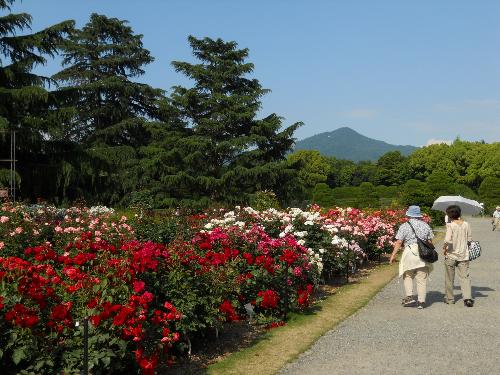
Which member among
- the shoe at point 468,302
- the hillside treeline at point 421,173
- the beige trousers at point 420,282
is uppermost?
the hillside treeline at point 421,173

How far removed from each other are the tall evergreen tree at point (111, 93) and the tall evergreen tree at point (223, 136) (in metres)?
2.95

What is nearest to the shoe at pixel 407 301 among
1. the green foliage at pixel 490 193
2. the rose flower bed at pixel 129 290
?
the rose flower bed at pixel 129 290

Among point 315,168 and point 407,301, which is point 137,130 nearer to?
point 407,301

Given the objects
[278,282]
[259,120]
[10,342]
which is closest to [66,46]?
[259,120]

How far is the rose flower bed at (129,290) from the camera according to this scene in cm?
379

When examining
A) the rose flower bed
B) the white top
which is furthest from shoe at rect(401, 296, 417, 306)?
the rose flower bed

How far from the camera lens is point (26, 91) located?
1878cm

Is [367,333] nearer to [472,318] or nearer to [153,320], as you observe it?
[472,318]

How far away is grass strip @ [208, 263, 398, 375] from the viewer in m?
4.94

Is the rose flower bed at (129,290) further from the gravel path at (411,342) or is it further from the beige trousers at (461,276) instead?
the beige trousers at (461,276)

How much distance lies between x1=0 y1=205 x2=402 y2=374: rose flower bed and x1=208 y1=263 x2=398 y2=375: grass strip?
0.30 m

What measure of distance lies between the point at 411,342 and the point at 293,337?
4.23 ft

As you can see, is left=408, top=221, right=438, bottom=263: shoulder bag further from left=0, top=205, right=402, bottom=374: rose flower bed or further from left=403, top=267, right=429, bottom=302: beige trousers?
left=0, top=205, right=402, bottom=374: rose flower bed

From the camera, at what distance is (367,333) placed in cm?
611
